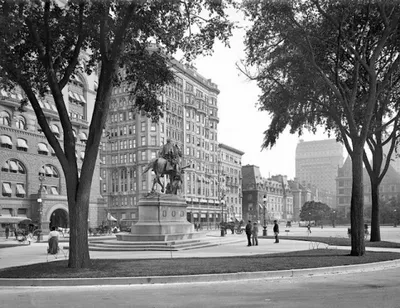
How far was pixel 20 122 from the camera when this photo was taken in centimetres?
6138

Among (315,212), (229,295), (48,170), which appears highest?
(48,170)

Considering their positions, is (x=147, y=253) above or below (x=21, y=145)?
below

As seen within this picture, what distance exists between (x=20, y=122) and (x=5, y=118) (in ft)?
8.74

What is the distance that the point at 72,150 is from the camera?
1730 cm

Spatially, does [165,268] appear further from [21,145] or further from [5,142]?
[21,145]

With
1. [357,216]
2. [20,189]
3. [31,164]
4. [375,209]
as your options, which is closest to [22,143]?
[31,164]

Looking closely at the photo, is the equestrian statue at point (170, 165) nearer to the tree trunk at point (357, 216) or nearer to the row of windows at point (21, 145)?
the tree trunk at point (357, 216)

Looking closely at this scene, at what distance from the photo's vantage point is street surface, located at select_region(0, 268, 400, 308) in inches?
433

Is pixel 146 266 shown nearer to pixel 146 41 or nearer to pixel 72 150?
pixel 72 150

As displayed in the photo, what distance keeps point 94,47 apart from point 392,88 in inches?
707

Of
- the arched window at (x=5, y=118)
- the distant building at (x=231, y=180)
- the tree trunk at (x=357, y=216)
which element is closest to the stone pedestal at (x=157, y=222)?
the tree trunk at (x=357, y=216)

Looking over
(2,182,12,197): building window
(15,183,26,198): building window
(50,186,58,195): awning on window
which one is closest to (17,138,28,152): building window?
(15,183,26,198): building window

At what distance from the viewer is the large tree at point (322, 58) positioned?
70.9ft

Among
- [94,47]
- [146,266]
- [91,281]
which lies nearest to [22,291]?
[91,281]
